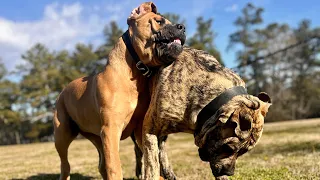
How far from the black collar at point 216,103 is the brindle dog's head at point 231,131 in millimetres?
83

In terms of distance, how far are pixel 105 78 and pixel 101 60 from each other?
40593 millimetres

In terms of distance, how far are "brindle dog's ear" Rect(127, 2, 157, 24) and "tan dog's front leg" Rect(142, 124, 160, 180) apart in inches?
50.1

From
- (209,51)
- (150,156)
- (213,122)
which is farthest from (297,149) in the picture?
A: (209,51)

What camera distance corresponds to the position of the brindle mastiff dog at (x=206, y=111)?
2727 mm

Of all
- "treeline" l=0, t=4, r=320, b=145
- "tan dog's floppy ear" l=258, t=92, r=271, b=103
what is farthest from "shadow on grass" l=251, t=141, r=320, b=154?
"treeline" l=0, t=4, r=320, b=145

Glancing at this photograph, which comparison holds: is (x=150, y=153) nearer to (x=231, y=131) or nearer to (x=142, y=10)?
(x=231, y=131)

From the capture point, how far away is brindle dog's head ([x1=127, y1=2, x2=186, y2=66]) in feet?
11.3

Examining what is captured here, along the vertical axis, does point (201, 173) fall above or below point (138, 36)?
below

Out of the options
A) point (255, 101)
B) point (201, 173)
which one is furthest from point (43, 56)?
point (255, 101)

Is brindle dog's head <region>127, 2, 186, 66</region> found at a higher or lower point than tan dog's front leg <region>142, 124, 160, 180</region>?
higher

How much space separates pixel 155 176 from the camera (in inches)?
133

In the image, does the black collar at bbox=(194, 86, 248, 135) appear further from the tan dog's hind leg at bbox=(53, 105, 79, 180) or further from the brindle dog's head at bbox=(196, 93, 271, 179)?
the tan dog's hind leg at bbox=(53, 105, 79, 180)

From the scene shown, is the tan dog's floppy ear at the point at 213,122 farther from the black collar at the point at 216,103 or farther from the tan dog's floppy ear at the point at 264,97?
the tan dog's floppy ear at the point at 264,97

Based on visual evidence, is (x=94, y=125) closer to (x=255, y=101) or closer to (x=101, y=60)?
(x=255, y=101)
